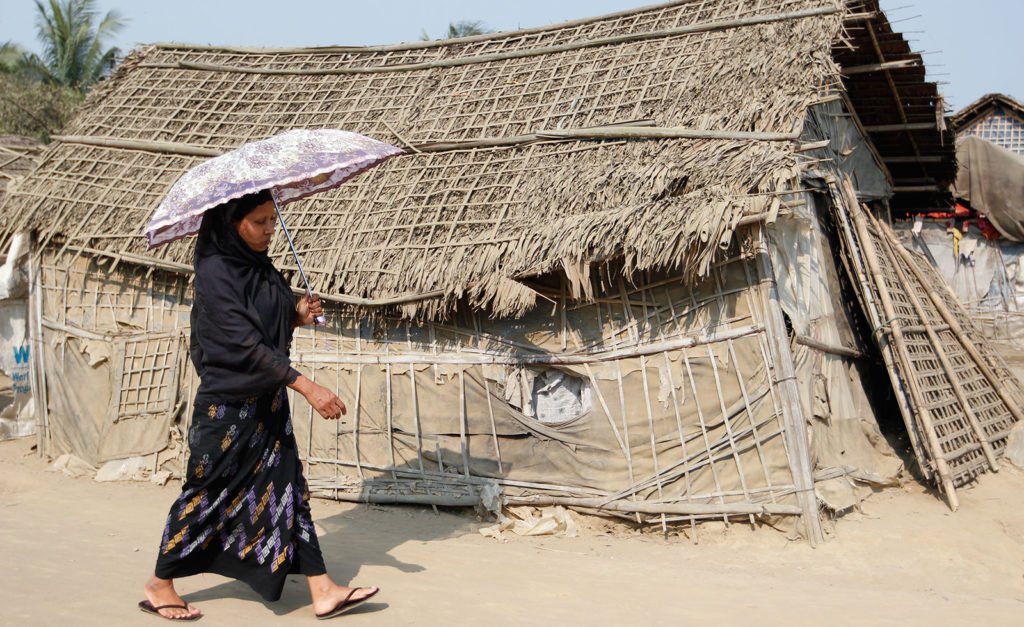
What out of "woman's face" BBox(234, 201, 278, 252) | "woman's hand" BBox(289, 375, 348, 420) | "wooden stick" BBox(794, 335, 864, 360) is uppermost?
"woman's face" BBox(234, 201, 278, 252)

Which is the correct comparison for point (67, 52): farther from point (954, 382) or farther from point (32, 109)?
point (954, 382)

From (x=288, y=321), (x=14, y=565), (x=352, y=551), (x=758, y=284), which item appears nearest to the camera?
(x=288, y=321)

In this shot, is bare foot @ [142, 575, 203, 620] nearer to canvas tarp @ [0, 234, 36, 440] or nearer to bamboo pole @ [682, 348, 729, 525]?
bamboo pole @ [682, 348, 729, 525]

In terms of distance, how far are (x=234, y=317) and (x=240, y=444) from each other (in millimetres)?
521

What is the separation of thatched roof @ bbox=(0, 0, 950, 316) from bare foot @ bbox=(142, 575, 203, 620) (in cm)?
315

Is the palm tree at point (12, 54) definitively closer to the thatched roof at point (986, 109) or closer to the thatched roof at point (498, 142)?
the thatched roof at point (498, 142)

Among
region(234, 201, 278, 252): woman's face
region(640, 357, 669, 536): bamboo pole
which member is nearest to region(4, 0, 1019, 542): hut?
region(640, 357, 669, 536): bamboo pole

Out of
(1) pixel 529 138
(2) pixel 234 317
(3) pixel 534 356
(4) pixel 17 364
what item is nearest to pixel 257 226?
(2) pixel 234 317

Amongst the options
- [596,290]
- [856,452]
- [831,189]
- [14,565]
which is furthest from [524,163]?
[14,565]

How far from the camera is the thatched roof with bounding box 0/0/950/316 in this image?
609cm

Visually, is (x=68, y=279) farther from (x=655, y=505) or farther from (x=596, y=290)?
(x=655, y=505)

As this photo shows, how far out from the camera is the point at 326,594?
362cm

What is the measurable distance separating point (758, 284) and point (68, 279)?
5.86 meters

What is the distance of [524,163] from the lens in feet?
23.1
